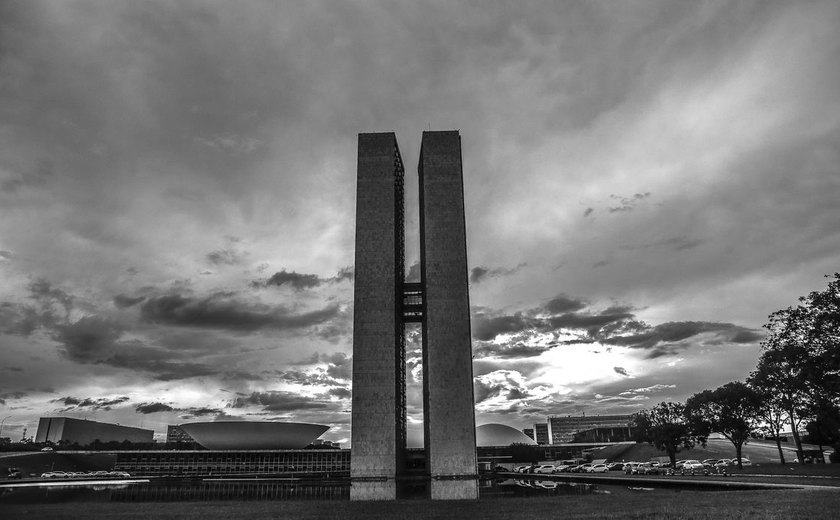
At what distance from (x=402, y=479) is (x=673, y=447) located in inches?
1328

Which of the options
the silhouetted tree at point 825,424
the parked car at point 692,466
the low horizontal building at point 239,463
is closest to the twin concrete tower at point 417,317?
the parked car at point 692,466

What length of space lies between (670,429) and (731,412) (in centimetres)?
986

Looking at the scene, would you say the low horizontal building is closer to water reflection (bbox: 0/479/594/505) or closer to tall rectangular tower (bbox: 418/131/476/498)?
water reflection (bbox: 0/479/594/505)

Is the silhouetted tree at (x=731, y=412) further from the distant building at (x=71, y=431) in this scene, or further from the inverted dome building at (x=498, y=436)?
the distant building at (x=71, y=431)

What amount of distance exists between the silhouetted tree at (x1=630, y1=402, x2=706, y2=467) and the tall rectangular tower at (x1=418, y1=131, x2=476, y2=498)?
2631 centimetres

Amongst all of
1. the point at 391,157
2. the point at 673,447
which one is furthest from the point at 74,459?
the point at 673,447

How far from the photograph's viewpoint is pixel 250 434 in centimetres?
9256

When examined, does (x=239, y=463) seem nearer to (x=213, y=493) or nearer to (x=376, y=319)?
(x=376, y=319)

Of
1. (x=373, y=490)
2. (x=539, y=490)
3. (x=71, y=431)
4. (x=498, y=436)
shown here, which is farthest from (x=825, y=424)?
(x=71, y=431)

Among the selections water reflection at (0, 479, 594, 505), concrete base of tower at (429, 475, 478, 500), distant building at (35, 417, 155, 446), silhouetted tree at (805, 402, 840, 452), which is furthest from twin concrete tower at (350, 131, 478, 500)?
distant building at (35, 417, 155, 446)

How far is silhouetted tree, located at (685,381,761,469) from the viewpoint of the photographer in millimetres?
58562

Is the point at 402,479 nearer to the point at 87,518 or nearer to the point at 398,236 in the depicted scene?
the point at 398,236

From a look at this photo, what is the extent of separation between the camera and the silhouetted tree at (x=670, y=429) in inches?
2657

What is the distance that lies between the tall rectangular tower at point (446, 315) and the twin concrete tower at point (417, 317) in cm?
10
